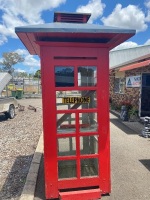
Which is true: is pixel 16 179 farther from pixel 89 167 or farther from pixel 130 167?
pixel 130 167

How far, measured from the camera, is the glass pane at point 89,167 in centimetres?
424

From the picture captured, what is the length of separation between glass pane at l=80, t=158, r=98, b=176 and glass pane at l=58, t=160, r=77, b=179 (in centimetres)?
18

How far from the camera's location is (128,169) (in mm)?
5188

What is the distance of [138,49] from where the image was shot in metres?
25.7

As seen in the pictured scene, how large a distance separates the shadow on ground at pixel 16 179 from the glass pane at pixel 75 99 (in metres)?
1.94

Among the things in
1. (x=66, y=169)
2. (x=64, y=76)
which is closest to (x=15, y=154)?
(x=66, y=169)

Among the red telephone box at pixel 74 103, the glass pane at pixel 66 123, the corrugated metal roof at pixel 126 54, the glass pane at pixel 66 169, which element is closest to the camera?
the red telephone box at pixel 74 103

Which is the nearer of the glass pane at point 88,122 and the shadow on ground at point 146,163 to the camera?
the glass pane at point 88,122

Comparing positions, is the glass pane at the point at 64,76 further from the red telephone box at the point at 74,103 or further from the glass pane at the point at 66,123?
the glass pane at the point at 66,123

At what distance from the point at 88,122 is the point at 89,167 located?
0.92 m

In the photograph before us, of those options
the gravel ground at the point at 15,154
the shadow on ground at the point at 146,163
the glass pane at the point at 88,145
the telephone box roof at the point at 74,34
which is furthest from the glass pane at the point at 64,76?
the shadow on ground at the point at 146,163

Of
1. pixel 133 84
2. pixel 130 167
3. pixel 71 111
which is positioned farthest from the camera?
pixel 133 84

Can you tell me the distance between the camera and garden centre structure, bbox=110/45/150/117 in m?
9.91

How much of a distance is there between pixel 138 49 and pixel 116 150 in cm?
2127
